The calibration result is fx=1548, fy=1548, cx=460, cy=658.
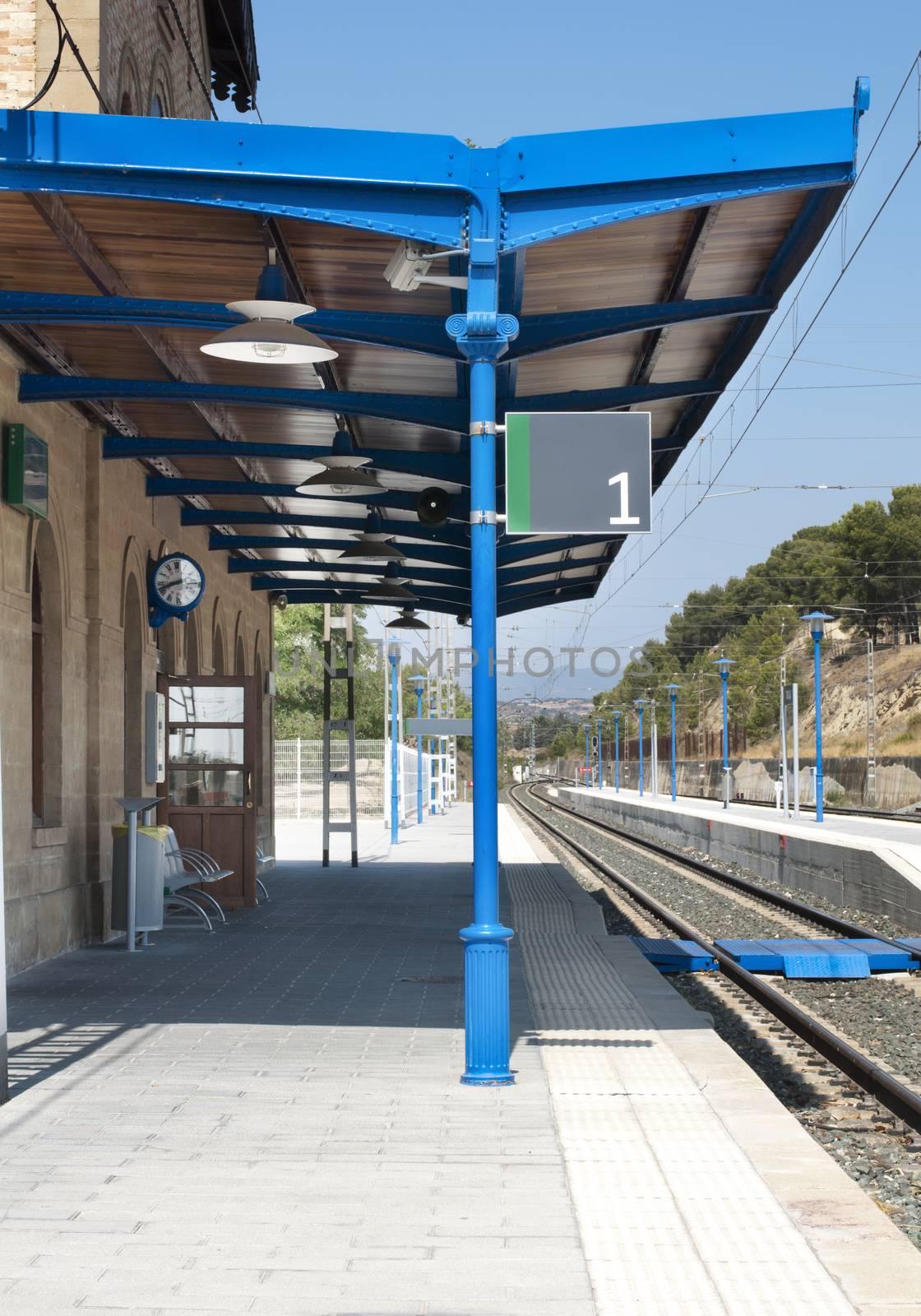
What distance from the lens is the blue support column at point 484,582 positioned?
23.4 ft

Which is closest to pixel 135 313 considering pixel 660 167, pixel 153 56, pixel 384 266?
pixel 384 266

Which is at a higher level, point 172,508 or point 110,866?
point 172,508

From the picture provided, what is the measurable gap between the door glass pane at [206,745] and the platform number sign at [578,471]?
8.76 m

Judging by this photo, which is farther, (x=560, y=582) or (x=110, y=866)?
(x=560, y=582)

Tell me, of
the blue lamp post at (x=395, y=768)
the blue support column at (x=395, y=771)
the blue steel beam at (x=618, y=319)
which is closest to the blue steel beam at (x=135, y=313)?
the blue steel beam at (x=618, y=319)

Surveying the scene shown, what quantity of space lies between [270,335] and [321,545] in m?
9.98

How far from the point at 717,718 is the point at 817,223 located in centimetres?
9209

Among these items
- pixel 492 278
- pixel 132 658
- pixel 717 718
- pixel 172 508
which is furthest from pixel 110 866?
pixel 717 718

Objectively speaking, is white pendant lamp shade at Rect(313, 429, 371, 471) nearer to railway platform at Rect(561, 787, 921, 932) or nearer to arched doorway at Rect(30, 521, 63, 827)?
arched doorway at Rect(30, 521, 63, 827)

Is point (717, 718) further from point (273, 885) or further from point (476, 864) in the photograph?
point (476, 864)

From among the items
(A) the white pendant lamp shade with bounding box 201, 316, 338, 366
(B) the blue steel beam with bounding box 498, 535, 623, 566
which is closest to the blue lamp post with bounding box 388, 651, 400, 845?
(B) the blue steel beam with bounding box 498, 535, 623, 566

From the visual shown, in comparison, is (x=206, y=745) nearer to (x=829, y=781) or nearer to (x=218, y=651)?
(x=218, y=651)

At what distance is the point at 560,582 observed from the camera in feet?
66.8

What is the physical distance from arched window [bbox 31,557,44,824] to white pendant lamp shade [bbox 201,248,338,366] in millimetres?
4900
